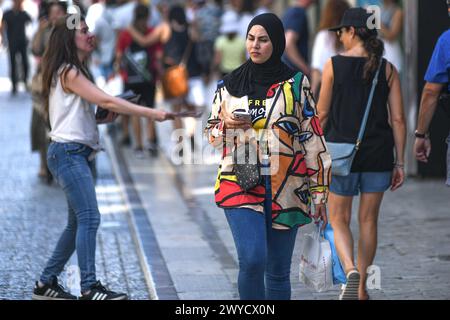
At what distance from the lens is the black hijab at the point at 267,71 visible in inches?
226

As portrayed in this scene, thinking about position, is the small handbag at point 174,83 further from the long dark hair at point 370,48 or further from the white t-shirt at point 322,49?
the long dark hair at point 370,48

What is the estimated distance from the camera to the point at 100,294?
7074 millimetres

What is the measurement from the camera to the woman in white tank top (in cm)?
712

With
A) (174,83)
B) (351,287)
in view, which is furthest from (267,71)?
(174,83)

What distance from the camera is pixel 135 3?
15828 mm

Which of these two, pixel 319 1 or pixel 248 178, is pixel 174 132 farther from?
pixel 248 178

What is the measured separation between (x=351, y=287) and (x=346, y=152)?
0.83m

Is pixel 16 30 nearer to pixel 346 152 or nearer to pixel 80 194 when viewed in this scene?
pixel 80 194

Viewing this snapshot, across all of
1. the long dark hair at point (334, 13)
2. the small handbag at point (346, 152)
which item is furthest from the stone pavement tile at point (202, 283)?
the long dark hair at point (334, 13)

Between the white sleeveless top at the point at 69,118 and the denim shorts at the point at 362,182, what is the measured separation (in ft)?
5.27

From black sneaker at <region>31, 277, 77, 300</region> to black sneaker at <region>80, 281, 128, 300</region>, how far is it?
242 mm
